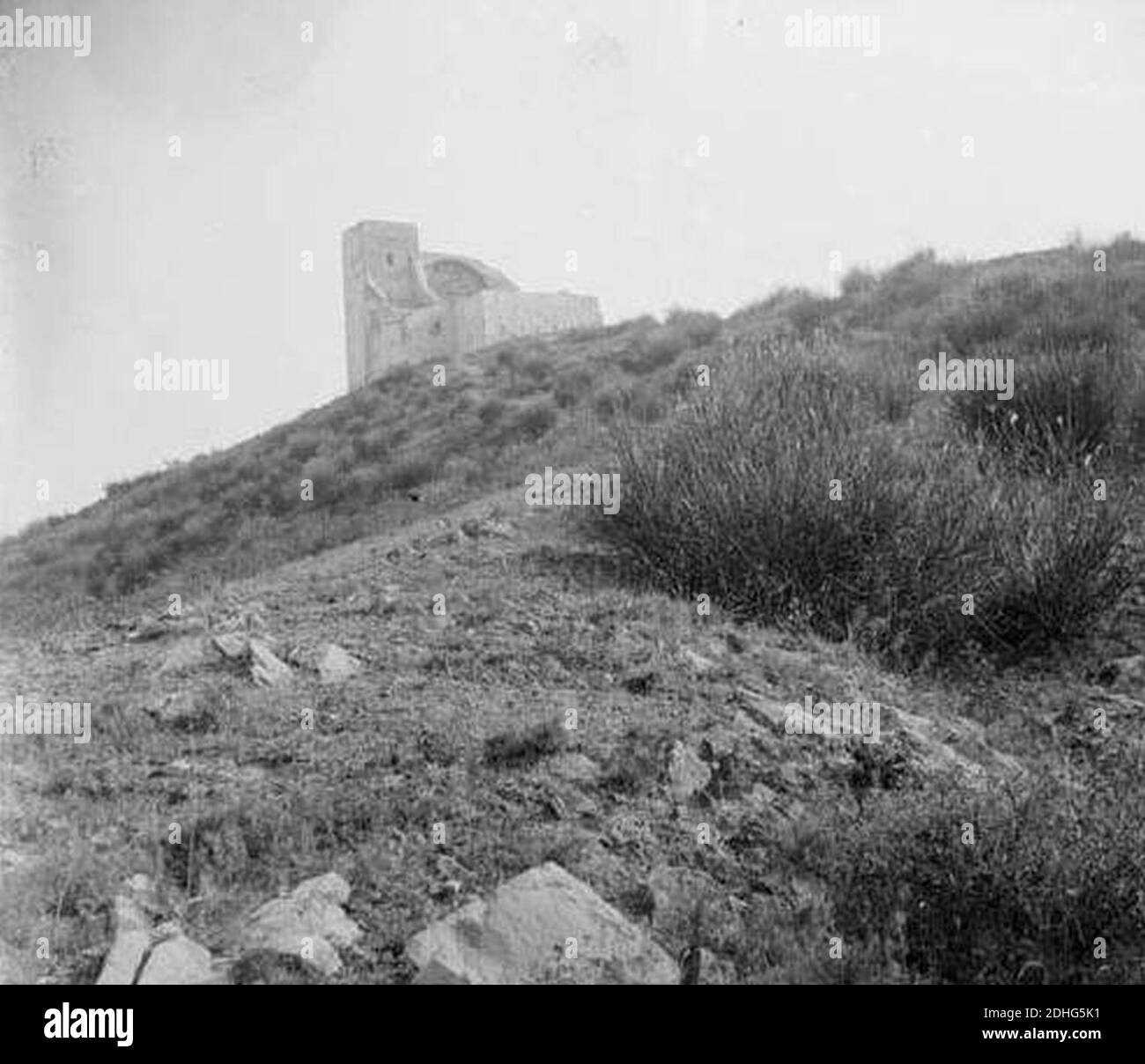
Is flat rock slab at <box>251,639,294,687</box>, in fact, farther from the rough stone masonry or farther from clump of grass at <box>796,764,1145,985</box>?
the rough stone masonry

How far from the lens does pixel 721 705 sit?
5.80m

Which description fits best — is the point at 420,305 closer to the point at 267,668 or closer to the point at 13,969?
the point at 267,668

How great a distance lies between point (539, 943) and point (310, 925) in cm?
67

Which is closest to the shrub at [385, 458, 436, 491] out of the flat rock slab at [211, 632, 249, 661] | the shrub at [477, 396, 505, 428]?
the shrub at [477, 396, 505, 428]

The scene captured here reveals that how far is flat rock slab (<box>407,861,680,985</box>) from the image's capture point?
3.74m

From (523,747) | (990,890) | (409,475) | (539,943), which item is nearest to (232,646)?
→ (523,747)

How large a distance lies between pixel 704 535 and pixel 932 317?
8994 mm

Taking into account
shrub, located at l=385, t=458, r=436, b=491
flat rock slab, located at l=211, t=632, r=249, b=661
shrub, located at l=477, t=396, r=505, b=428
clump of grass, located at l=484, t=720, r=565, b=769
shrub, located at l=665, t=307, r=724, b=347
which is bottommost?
clump of grass, located at l=484, t=720, r=565, b=769

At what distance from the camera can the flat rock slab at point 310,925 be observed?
373 centimetres

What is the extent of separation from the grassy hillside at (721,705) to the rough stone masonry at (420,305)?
82.8ft

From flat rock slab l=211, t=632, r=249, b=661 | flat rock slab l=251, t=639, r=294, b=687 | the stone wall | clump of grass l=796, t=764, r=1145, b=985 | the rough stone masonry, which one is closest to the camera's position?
clump of grass l=796, t=764, r=1145, b=985

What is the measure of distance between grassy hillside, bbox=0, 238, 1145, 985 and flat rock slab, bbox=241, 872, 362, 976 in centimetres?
7

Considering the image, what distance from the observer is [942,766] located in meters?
5.42
